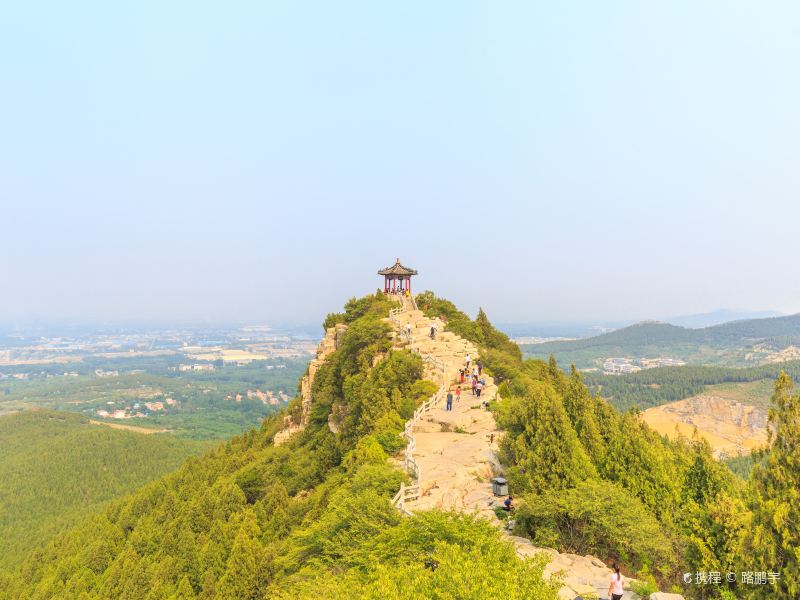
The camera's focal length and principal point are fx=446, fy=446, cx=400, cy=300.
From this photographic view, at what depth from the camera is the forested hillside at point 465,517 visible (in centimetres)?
746

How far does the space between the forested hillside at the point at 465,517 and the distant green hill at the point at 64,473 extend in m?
39.7

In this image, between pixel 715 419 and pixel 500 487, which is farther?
pixel 715 419

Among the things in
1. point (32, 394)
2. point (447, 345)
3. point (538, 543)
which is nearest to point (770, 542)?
point (538, 543)

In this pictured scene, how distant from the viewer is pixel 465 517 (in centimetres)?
995

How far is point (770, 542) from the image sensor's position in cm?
700

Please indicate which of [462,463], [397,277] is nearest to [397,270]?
[397,277]

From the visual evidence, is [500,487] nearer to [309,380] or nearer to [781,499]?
[781,499]

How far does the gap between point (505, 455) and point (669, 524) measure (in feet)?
15.4

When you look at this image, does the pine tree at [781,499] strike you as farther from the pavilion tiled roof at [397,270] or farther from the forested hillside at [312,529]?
→ the pavilion tiled roof at [397,270]

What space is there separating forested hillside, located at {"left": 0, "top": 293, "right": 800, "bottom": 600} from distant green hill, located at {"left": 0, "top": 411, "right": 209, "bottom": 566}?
130 ft

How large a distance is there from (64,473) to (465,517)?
9396 cm

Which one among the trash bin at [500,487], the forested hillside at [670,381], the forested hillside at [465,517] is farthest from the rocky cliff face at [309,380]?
the forested hillside at [670,381]

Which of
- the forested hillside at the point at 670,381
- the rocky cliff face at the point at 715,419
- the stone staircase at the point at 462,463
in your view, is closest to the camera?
the stone staircase at the point at 462,463

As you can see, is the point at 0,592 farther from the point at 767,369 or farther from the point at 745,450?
the point at 767,369
